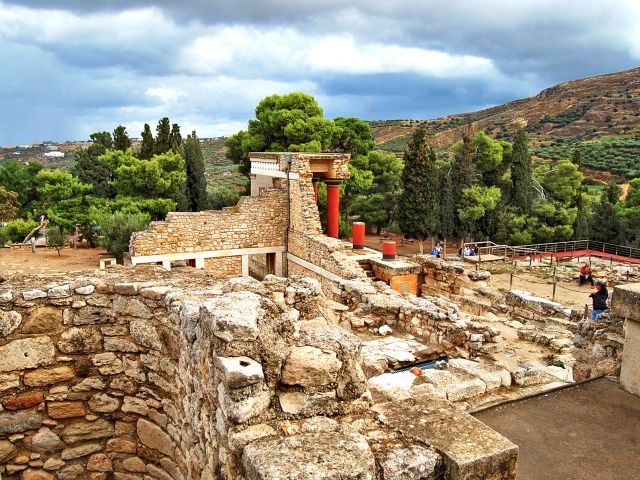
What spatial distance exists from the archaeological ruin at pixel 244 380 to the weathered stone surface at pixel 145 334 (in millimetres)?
14

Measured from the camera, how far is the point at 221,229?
17734mm

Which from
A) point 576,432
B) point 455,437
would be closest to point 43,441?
point 455,437

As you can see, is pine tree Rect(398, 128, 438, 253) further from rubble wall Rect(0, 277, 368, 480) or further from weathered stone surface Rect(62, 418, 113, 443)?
weathered stone surface Rect(62, 418, 113, 443)

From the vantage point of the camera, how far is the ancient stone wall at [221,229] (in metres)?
16.7

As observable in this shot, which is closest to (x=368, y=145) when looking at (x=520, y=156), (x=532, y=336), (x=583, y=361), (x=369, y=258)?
(x=520, y=156)

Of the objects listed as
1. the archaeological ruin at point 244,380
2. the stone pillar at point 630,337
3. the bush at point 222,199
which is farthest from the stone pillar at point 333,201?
the stone pillar at point 630,337

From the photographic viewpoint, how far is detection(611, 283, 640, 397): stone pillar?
4.43 metres

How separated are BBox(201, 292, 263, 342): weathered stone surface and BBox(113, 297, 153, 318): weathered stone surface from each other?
4.11 feet

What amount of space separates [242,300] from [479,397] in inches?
131

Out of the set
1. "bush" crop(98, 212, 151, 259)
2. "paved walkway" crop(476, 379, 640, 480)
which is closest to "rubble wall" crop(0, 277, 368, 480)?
"paved walkway" crop(476, 379, 640, 480)

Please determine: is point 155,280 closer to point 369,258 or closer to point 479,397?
point 479,397

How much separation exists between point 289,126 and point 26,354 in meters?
21.5

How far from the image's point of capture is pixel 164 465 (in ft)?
14.7

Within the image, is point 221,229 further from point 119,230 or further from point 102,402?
point 102,402
